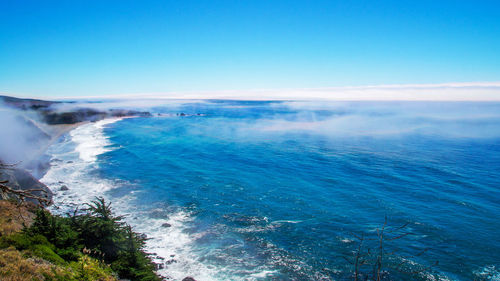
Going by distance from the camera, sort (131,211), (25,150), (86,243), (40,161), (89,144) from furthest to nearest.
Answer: (89,144) → (25,150) → (40,161) → (131,211) → (86,243)

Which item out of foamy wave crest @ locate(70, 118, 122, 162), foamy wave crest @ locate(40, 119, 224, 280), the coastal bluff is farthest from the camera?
foamy wave crest @ locate(70, 118, 122, 162)

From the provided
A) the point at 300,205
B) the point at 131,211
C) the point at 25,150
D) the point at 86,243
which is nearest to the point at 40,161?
the point at 25,150

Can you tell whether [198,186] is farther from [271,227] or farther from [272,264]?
[272,264]

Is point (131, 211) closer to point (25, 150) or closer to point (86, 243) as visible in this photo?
point (86, 243)

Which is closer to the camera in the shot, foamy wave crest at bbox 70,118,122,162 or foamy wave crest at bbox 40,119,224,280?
foamy wave crest at bbox 40,119,224,280

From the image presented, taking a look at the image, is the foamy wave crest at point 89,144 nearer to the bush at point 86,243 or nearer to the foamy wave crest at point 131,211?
the foamy wave crest at point 131,211

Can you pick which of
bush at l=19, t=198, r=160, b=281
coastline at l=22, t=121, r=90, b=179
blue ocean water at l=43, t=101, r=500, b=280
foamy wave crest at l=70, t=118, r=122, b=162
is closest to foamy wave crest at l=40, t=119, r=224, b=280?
blue ocean water at l=43, t=101, r=500, b=280

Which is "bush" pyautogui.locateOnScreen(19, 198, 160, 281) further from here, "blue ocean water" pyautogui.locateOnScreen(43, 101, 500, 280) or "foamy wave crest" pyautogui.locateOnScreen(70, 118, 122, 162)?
"foamy wave crest" pyautogui.locateOnScreen(70, 118, 122, 162)

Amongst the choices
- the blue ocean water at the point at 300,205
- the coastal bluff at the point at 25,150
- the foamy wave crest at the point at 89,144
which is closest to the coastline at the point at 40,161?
the coastal bluff at the point at 25,150

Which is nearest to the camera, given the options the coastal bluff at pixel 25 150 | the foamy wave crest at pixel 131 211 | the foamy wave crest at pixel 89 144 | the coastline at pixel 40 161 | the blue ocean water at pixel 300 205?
the foamy wave crest at pixel 131 211
